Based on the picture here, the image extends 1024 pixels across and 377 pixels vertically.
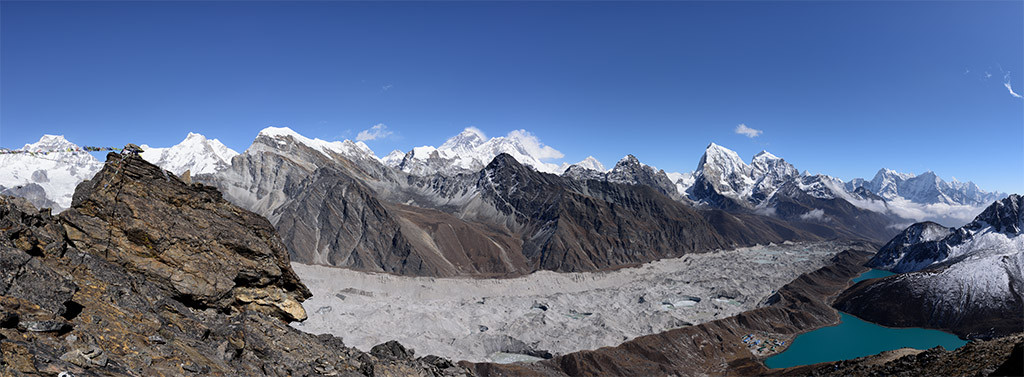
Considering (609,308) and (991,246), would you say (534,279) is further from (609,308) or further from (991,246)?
(991,246)

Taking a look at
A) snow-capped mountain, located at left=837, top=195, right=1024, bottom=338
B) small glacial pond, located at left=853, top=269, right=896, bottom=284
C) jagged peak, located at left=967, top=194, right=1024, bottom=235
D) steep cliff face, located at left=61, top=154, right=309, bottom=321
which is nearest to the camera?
steep cliff face, located at left=61, top=154, right=309, bottom=321

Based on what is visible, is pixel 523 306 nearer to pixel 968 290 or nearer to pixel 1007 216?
pixel 968 290

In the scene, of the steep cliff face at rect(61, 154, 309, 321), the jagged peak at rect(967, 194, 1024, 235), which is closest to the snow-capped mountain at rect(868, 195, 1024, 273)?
the jagged peak at rect(967, 194, 1024, 235)

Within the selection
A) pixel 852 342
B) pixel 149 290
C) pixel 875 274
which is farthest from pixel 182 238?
pixel 875 274

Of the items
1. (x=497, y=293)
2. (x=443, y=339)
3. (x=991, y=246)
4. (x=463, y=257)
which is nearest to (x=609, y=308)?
(x=497, y=293)

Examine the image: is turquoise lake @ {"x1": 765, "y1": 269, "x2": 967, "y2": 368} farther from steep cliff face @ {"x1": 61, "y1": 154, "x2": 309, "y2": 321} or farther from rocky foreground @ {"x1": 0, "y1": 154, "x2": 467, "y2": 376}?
steep cliff face @ {"x1": 61, "y1": 154, "x2": 309, "y2": 321}
